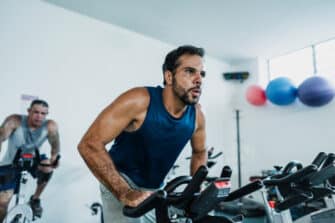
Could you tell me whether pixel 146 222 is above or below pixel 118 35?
below

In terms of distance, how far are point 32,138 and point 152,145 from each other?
2.12m

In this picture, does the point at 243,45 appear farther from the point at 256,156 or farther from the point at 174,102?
the point at 174,102

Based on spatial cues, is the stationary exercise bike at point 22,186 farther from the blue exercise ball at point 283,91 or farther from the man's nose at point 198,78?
the blue exercise ball at point 283,91

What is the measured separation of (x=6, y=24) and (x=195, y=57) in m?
2.48

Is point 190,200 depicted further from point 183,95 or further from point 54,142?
point 54,142

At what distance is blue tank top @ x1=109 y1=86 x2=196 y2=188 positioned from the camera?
4.53 feet

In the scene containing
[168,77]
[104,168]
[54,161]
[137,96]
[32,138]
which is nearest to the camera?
[104,168]

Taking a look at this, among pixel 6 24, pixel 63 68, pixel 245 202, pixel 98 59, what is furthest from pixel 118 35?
pixel 245 202

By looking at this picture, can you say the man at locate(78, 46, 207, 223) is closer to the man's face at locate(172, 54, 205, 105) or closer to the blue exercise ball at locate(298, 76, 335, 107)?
the man's face at locate(172, 54, 205, 105)

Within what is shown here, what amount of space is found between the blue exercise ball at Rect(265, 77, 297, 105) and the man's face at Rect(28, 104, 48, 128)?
10.3 feet

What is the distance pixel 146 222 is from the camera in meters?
1.11

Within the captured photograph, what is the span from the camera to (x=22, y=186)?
104 inches

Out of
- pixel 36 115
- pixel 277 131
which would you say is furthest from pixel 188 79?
pixel 277 131

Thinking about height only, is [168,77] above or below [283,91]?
below
